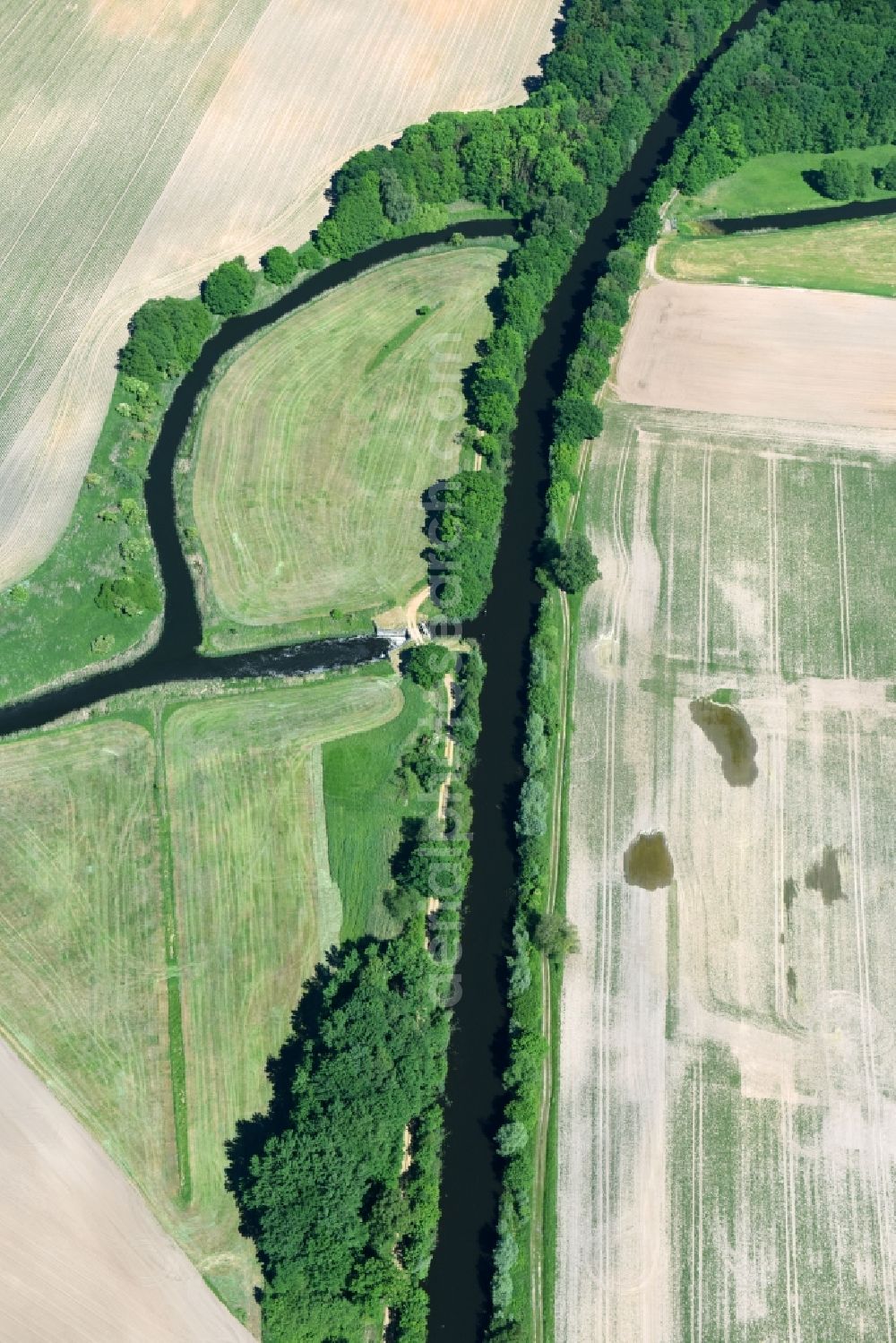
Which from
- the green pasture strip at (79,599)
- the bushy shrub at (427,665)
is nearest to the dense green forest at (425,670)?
the bushy shrub at (427,665)

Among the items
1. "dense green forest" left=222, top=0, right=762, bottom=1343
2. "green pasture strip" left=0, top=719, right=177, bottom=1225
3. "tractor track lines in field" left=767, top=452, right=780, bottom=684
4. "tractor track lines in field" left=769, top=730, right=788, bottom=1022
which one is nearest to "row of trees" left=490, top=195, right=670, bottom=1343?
"dense green forest" left=222, top=0, right=762, bottom=1343

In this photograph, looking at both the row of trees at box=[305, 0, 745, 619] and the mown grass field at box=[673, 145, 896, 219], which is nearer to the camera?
the row of trees at box=[305, 0, 745, 619]

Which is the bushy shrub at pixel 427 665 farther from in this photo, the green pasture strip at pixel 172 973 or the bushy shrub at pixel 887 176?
the bushy shrub at pixel 887 176

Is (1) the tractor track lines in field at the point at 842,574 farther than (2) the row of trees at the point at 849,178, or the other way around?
(2) the row of trees at the point at 849,178

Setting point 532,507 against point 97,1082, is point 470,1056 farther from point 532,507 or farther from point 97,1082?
point 532,507

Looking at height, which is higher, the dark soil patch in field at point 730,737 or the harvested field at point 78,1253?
the dark soil patch in field at point 730,737

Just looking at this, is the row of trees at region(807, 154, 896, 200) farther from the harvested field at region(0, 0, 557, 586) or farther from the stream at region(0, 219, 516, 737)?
the stream at region(0, 219, 516, 737)

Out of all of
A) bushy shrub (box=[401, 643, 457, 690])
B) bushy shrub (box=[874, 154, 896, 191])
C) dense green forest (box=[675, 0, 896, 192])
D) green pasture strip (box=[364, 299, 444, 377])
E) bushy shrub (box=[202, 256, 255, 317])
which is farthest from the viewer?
bushy shrub (box=[874, 154, 896, 191])
